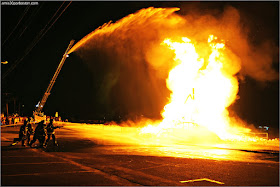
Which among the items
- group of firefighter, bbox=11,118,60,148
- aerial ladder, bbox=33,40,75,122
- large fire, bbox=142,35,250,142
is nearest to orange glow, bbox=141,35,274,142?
large fire, bbox=142,35,250,142

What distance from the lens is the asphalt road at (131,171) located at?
771 centimetres

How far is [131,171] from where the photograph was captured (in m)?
9.16

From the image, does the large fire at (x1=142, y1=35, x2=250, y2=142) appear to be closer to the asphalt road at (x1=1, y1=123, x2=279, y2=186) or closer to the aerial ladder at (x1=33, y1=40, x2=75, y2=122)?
the aerial ladder at (x1=33, y1=40, x2=75, y2=122)

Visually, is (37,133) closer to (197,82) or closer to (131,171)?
(131,171)

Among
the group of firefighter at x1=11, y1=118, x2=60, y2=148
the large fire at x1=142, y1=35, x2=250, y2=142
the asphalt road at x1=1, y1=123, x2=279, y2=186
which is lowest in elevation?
the asphalt road at x1=1, y1=123, x2=279, y2=186

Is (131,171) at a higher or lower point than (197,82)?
lower

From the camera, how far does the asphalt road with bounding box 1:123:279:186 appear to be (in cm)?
771

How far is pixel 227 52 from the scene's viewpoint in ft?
76.6

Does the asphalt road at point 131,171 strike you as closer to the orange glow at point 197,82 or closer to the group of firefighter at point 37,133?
the group of firefighter at point 37,133

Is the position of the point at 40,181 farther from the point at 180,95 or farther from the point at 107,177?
the point at 180,95

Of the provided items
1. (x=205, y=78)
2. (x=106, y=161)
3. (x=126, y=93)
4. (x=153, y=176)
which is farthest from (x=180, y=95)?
(x=126, y=93)

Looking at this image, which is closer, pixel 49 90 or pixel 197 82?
pixel 197 82

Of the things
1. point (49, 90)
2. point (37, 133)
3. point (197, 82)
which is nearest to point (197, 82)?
point (197, 82)

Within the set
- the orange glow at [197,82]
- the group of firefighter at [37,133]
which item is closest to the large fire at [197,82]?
the orange glow at [197,82]
